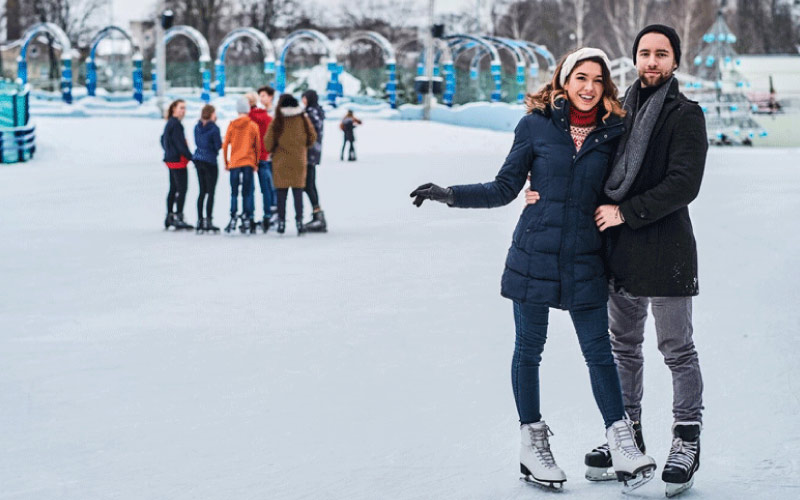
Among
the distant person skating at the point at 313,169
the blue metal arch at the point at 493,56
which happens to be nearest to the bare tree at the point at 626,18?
the blue metal arch at the point at 493,56

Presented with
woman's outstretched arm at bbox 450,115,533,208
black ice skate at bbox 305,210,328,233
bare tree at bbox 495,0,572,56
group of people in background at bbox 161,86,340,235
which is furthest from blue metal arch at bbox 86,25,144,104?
woman's outstretched arm at bbox 450,115,533,208

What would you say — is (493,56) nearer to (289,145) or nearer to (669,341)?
(289,145)

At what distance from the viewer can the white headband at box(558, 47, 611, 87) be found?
3.51 m

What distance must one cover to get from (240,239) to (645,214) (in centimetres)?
790

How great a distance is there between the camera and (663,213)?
136 inches

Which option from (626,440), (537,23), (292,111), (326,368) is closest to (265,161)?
(292,111)

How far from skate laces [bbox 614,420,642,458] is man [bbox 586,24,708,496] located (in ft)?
0.33

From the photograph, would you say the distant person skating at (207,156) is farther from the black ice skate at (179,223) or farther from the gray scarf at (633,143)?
the gray scarf at (633,143)

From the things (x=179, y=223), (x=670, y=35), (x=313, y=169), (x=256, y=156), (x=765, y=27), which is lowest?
(x=179, y=223)

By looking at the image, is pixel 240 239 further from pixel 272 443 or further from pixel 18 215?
pixel 272 443

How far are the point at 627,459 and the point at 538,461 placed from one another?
27cm

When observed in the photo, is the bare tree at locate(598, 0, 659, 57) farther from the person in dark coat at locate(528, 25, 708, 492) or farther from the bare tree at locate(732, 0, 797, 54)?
the person in dark coat at locate(528, 25, 708, 492)

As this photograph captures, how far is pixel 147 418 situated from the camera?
14.9 ft

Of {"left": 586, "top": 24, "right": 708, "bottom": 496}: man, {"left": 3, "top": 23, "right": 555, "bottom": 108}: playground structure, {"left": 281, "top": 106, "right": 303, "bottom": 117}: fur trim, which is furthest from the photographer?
{"left": 3, "top": 23, "right": 555, "bottom": 108}: playground structure
